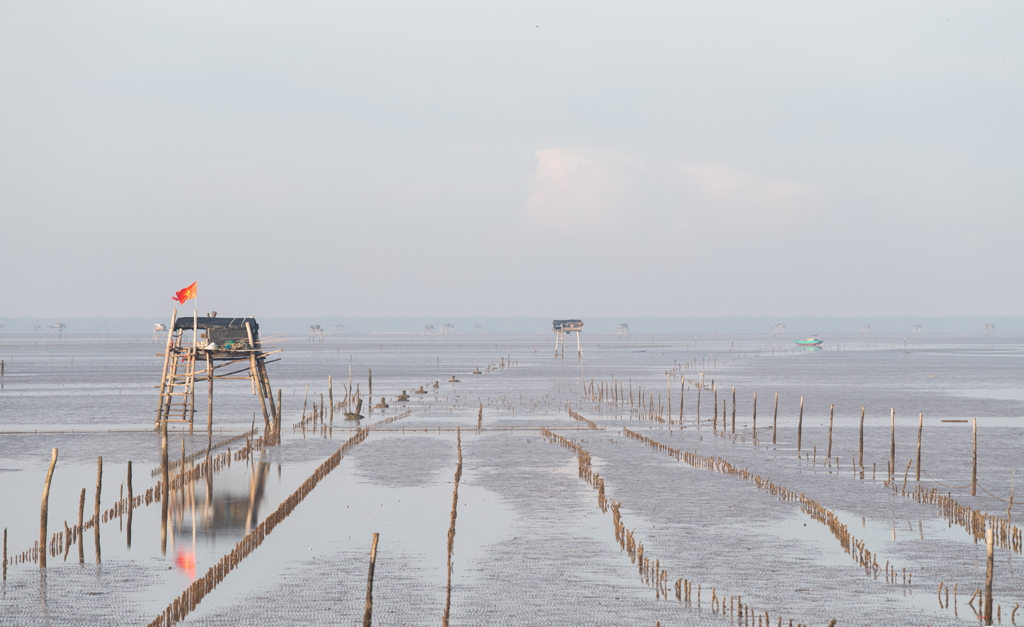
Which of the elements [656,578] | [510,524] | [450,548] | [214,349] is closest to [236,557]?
[450,548]

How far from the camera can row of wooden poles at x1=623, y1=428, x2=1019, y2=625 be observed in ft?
56.8

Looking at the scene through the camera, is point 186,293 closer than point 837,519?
No

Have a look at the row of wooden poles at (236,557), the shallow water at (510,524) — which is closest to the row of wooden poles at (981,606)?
the shallow water at (510,524)

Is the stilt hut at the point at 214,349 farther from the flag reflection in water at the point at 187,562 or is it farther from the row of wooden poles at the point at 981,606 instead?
the row of wooden poles at the point at 981,606

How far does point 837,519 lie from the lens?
27.4 m

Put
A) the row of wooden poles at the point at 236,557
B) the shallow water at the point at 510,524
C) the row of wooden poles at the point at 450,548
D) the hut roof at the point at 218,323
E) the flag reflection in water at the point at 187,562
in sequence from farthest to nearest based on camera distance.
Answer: the hut roof at the point at 218,323
the flag reflection in water at the point at 187,562
the shallow water at the point at 510,524
the row of wooden poles at the point at 450,548
the row of wooden poles at the point at 236,557

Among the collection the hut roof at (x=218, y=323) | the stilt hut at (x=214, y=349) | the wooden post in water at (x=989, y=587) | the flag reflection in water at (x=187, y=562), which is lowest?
the flag reflection in water at (x=187, y=562)

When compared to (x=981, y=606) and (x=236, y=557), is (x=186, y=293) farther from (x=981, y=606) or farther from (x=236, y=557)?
(x=981, y=606)

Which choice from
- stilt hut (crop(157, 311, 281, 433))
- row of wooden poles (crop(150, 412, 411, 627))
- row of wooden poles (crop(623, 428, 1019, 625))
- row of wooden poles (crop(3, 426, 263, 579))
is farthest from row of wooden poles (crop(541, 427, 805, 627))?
stilt hut (crop(157, 311, 281, 433))

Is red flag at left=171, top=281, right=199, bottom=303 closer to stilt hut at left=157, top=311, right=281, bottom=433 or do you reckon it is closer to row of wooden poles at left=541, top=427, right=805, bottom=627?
stilt hut at left=157, top=311, right=281, bottom=433

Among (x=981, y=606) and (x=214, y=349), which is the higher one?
(x=214, y=349)

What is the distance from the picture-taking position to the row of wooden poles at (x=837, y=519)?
1732 centimetres

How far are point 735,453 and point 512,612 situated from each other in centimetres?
2582

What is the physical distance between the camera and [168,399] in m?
46.0
